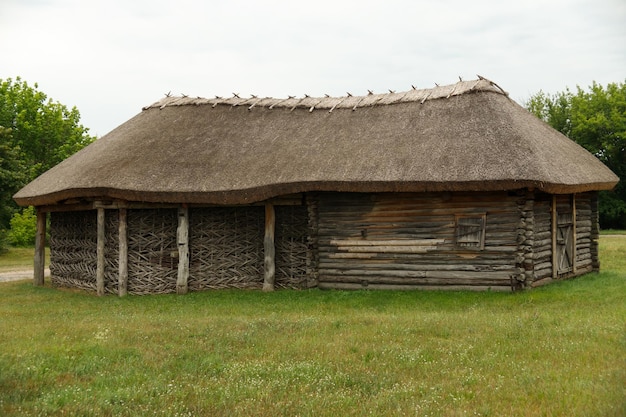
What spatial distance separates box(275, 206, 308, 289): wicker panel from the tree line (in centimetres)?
2770

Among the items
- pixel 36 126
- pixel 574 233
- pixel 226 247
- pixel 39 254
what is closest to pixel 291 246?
pixel 226 247

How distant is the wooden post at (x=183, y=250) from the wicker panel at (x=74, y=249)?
261 centimetres

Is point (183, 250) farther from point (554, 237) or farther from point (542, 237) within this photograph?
point (554, 237)

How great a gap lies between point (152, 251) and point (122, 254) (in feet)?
2.55

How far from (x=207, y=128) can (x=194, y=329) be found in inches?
374

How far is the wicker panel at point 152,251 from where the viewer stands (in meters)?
17.0

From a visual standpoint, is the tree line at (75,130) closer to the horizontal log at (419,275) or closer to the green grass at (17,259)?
the green grass at (17,259)

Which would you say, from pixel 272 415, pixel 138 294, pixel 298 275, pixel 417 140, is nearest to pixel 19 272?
pixel 138 294

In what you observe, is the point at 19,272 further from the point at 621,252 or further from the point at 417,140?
the point at 621,252

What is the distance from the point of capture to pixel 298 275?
17156 mm

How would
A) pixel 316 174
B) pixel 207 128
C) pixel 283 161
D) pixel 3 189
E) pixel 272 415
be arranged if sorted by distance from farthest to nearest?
pixel 3 189 → pixel 207 128 → pixel 283 161 → pixel 316 174 → pixel 272 415

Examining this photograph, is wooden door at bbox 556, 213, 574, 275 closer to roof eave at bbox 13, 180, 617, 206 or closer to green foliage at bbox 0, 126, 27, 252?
roof eave at bbox 13, 180, 617, 206

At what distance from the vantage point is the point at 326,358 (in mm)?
8641

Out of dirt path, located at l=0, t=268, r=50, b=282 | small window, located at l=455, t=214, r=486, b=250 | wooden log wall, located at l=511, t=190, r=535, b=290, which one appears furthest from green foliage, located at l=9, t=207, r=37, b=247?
wooden log wall, located at l=511, t=190, r=535, b=290
